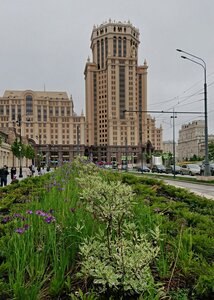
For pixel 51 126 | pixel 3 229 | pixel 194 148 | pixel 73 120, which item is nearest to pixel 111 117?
pixel 73 120

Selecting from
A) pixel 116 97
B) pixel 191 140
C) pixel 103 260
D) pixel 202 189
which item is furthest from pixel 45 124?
pixel 103 260

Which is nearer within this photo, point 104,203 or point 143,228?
point 104,203

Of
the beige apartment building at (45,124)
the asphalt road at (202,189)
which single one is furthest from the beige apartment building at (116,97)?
the asphalt road at (202,189)

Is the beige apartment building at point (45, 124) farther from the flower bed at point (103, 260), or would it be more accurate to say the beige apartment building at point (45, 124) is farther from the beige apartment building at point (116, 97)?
the flower bed at point (103, 260)

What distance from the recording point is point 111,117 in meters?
130

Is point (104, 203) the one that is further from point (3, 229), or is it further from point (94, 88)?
point (94, 88)

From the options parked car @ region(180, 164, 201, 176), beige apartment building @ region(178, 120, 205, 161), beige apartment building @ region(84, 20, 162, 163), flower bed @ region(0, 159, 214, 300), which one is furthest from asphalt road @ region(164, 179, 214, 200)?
beige apartment building @ region(178, 120, 205, 161)

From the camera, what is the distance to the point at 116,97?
431 feet

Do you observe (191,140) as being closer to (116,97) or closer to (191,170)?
(116,97)

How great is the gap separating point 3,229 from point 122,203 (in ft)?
A: 7.27

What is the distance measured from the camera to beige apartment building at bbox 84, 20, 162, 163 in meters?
129

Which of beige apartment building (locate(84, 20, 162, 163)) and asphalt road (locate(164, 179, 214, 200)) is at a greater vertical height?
beige apartment building (locate(84, 20, 162, 163))

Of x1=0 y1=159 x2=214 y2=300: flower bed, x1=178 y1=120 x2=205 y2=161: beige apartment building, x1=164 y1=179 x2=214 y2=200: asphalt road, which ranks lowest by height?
x1=164 y1=179 x2=214 y2=200: asphalt road

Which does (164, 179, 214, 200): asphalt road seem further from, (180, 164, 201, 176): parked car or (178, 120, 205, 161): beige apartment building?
(178, 120, 205, 161): beige apartment building
